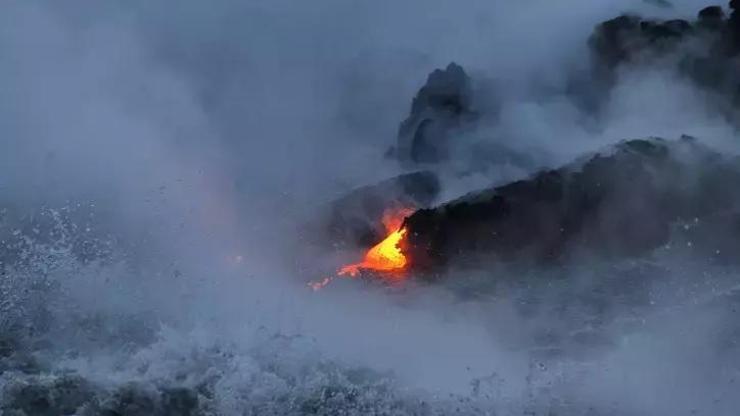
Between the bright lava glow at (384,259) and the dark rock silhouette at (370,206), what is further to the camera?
the dark rock silhouette at (370,206)

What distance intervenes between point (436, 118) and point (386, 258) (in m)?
5.21

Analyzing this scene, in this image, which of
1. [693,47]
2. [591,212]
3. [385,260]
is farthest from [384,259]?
[693,47]

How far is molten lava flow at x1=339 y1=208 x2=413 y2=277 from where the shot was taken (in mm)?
19500

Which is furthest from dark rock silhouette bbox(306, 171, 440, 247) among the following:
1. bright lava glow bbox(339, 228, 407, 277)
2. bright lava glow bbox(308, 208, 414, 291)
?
bright lava glow bbox(339, 228, 407, 277)

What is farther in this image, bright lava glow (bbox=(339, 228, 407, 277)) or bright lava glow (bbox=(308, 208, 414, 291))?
bright lava glow (bbox=(339, 228, 407, 277))

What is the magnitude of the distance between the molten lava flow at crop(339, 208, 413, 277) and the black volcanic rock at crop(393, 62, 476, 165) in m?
3.05

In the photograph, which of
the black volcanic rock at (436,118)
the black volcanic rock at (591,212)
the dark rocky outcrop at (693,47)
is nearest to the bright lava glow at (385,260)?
the black volcanic rock at (591,212)

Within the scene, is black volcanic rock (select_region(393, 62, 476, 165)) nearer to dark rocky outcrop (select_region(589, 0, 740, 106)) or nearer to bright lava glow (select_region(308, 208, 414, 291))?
bright lava glow (select_region(308, 208, 414, 291))

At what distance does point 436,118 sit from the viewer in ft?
77.7

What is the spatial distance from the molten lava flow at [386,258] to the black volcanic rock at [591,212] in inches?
8.9

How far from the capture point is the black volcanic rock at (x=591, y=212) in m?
19.8

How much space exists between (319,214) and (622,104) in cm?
796

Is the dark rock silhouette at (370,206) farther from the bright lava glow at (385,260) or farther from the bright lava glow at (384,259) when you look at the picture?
the bright lava glow at (384,259)

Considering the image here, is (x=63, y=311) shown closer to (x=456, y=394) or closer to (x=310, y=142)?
(x=456, y=394)
